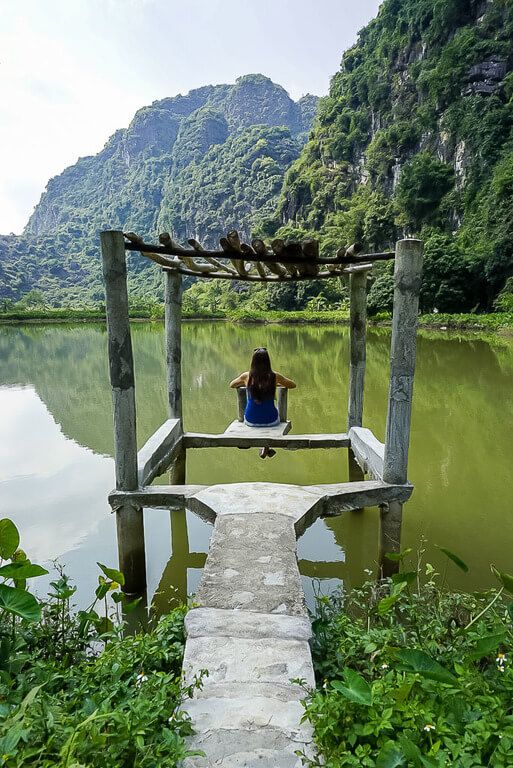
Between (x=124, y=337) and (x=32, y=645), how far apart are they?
2058mm

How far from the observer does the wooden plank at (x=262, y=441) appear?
5301mm

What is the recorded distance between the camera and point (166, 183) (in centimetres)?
12719

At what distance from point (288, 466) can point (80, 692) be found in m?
5.31

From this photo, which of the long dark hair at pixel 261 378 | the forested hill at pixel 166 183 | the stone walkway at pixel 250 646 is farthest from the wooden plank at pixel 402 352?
the forested hill at pixel 166 183

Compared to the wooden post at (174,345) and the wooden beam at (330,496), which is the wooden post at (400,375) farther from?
the wooden post at (174,345)

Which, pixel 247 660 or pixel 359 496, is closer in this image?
pixel 247 660

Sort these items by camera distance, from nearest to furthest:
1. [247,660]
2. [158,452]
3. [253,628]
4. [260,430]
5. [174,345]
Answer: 1. [247,660]
2. [253,628]
3. [158,452]
4. [260,430]
5. [174,345]

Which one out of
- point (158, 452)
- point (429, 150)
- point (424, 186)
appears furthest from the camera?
point (429, 150)

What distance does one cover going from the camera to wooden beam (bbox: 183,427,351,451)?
17.4 feet

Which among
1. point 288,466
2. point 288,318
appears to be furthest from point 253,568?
point 288,318

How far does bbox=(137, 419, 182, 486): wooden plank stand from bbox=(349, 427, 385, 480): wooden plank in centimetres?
191

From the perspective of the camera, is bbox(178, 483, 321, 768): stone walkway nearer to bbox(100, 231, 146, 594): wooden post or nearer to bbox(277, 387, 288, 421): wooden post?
bbox(100, 231, 146, 594): wooden post

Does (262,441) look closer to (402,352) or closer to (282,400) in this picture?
(282,400)

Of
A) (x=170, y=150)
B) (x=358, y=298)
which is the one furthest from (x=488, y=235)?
(x=170, y=150)
